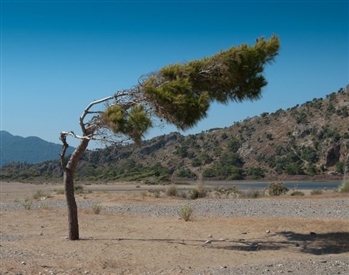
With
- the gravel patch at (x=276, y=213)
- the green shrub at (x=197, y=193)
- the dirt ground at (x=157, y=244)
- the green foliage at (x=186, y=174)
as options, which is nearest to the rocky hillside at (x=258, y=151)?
the green foliage at (x=186, y=174)

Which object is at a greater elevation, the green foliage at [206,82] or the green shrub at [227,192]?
the green foliage at [206,82]

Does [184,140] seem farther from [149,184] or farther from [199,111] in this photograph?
[199,111]

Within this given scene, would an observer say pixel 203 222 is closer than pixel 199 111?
No

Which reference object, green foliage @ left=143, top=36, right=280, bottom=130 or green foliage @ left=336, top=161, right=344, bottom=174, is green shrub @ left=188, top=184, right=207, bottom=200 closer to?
green foliage @ left=143, top=36, right=280, bottom=130

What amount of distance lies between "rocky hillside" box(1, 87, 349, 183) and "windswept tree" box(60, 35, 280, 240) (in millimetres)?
44980

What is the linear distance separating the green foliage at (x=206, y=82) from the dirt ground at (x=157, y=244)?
11.4 feet

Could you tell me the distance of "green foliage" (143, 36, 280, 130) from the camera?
15297 mm

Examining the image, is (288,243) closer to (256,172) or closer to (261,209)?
(261,209)

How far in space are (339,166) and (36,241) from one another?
49.8 m

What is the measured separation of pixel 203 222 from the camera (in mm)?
20203

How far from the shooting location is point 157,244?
15.7 metres

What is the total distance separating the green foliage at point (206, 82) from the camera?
15.3 metres

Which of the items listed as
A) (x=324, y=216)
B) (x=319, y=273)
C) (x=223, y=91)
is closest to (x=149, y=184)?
(x=324, y=216)

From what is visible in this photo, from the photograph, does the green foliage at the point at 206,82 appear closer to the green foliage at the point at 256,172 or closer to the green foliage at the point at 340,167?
the green foliage at the point at 340,167
